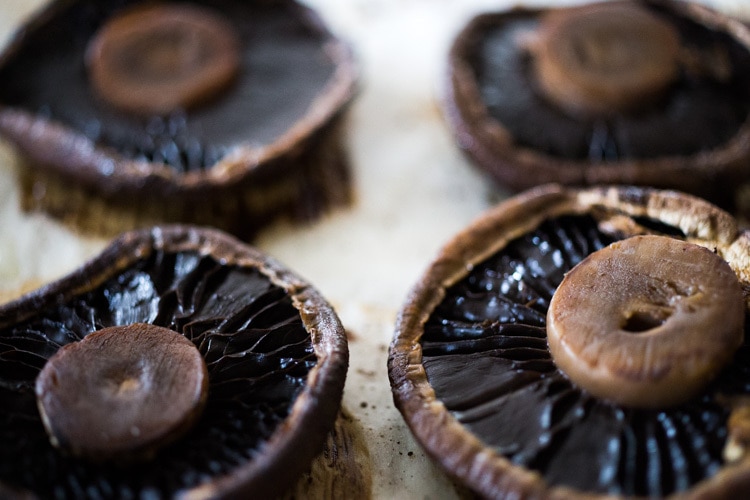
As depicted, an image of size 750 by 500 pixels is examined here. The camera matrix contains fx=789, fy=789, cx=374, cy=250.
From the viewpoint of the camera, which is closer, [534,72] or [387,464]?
[387,464]

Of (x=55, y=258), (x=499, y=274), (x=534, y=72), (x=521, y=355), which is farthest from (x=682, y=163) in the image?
(x=55, y=258)

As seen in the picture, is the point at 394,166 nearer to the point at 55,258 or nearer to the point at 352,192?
the point at 352,192

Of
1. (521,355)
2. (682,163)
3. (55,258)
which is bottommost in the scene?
(55,258)

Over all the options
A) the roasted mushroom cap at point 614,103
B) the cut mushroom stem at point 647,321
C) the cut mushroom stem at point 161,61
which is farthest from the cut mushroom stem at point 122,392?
the roasted mushroom cap at point 614,103

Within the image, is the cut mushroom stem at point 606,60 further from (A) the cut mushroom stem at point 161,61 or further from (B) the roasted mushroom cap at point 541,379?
(A) the cut mushroom stem at point 161,61

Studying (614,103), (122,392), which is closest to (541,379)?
(122,392)

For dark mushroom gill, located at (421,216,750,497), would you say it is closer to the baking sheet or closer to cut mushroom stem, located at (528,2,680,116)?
the baking sheet

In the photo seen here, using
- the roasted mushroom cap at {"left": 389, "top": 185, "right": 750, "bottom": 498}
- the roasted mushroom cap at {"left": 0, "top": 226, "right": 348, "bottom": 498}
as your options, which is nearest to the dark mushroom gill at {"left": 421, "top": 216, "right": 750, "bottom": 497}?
the roasted mushroom cap at {"left": 389, "top": 185, "right": 750, "bottom": 498}
